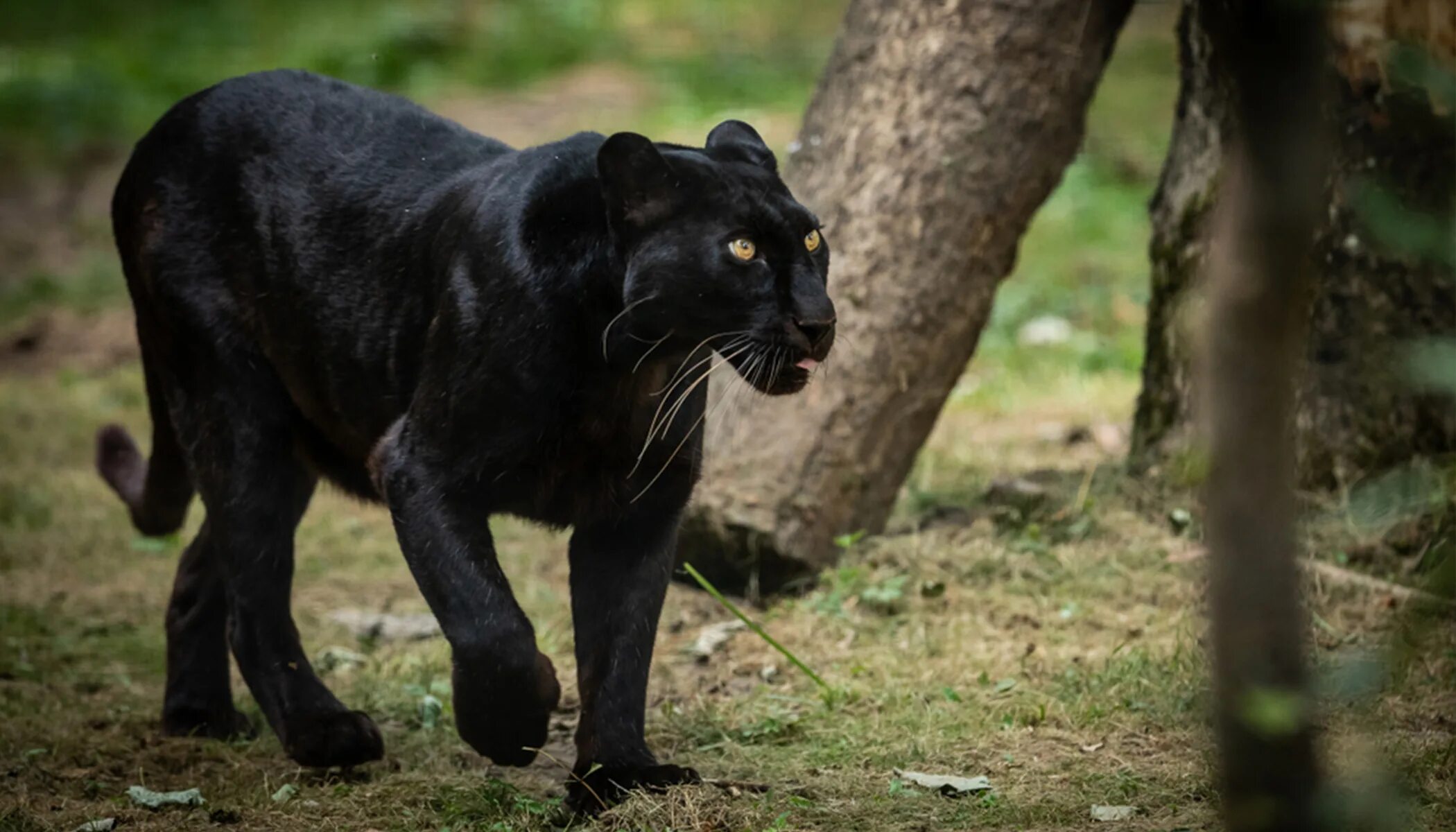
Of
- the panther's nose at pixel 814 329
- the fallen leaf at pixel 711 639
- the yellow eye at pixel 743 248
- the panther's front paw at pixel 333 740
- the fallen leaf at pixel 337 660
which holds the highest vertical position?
the yellow eye at pixel 743 248

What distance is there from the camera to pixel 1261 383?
60.7 inches

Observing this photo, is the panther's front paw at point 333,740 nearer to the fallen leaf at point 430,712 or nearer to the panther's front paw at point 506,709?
the fallen leaf at point 430,712

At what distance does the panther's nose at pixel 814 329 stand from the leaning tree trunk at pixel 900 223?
76.5 inches

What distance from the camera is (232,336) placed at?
4578 millimetres

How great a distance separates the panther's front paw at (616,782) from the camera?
12.1 ft

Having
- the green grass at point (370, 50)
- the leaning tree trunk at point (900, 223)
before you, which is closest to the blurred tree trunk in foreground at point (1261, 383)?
the leaning tree trunk at point (900, 223)

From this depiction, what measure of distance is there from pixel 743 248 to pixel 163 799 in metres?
1.98

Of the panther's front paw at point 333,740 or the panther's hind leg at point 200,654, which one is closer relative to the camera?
the panther's front paw at point 333,740

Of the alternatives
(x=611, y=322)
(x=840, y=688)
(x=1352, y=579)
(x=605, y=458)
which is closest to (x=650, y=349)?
(x=611, y=322)

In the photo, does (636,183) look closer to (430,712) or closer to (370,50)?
(430,712)

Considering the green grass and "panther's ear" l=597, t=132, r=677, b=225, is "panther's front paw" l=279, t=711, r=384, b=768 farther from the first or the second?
the green grass

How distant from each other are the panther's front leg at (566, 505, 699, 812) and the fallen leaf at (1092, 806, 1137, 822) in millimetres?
892

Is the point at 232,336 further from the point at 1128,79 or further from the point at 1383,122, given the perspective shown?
the point at 1128,79

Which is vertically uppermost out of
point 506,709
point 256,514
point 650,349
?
point 650,349
